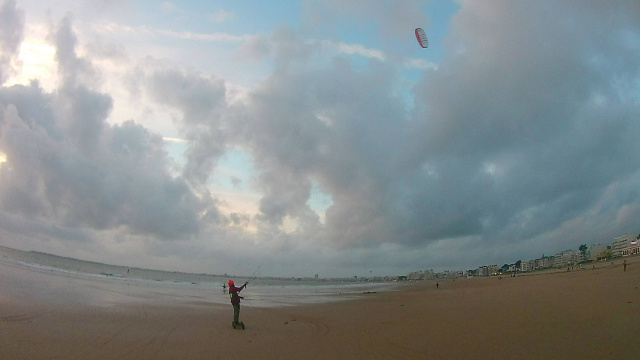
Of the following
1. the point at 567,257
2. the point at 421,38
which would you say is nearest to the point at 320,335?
the point at 421,38

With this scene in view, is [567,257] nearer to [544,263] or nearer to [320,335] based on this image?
[544,263]

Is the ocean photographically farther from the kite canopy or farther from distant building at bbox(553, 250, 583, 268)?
distant building at bbox(553, 250, 583, 268)

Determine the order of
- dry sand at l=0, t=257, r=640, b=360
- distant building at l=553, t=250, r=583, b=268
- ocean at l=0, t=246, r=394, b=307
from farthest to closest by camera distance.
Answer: distant building at l=553, t=250, r=583, b=268 → ocean at l=0, t=246, r=394, b=307 → dry sand at l=0, t=257, r=640, b=360

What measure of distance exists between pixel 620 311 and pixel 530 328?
17.8 feet

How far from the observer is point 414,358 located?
895 centimetres

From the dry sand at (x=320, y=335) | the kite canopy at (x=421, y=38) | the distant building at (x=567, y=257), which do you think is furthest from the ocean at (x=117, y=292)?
the distant building at (x=567, y=257)

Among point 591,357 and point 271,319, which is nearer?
point 591,357

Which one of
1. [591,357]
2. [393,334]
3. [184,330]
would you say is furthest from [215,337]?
[591,357]

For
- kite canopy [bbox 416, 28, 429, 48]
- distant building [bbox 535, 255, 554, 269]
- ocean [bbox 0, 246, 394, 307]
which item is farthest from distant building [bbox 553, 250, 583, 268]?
kite canopy [bbox 416, 28, 429, 48]

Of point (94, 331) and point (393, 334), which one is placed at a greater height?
point (94, 331)

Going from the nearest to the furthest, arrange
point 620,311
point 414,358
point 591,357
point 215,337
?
point 591,357, point 414,358, point 215,337, point 620,311

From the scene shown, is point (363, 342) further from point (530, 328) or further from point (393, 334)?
point (530, 328)

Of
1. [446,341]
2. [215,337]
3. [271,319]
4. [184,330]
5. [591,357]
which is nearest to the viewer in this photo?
[591,357]

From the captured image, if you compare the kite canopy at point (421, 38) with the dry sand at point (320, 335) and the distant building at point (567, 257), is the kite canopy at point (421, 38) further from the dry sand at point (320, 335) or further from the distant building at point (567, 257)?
A: the distant building at point (567, 257)
